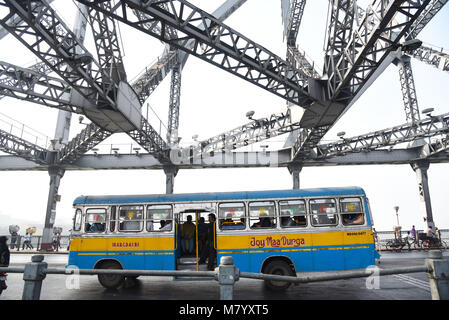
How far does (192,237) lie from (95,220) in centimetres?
368

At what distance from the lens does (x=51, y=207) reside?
2820cm

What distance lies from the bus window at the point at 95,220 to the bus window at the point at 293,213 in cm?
656

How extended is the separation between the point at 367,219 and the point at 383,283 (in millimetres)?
3037

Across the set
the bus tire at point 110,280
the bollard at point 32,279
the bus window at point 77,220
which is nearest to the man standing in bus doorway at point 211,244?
the bus tire at point 110,280

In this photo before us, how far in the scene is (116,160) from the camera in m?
29.3

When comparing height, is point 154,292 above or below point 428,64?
below

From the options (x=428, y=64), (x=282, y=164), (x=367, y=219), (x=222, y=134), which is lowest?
(x=367, y=219)

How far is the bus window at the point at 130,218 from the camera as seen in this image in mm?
10422

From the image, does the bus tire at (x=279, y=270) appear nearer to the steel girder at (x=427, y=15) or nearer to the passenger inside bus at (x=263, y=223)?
the passenger inside bus at (x=263, y=223)

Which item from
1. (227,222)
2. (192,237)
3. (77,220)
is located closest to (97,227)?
(77,220)


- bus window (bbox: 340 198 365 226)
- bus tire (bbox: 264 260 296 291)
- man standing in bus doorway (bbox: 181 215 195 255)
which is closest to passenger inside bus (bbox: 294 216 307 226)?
bus window (bbox: 340 198 365 226)

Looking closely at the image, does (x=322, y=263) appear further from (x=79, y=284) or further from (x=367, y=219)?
(x=79, y=284)

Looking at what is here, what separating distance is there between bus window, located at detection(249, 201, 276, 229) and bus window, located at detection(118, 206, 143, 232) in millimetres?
4097
